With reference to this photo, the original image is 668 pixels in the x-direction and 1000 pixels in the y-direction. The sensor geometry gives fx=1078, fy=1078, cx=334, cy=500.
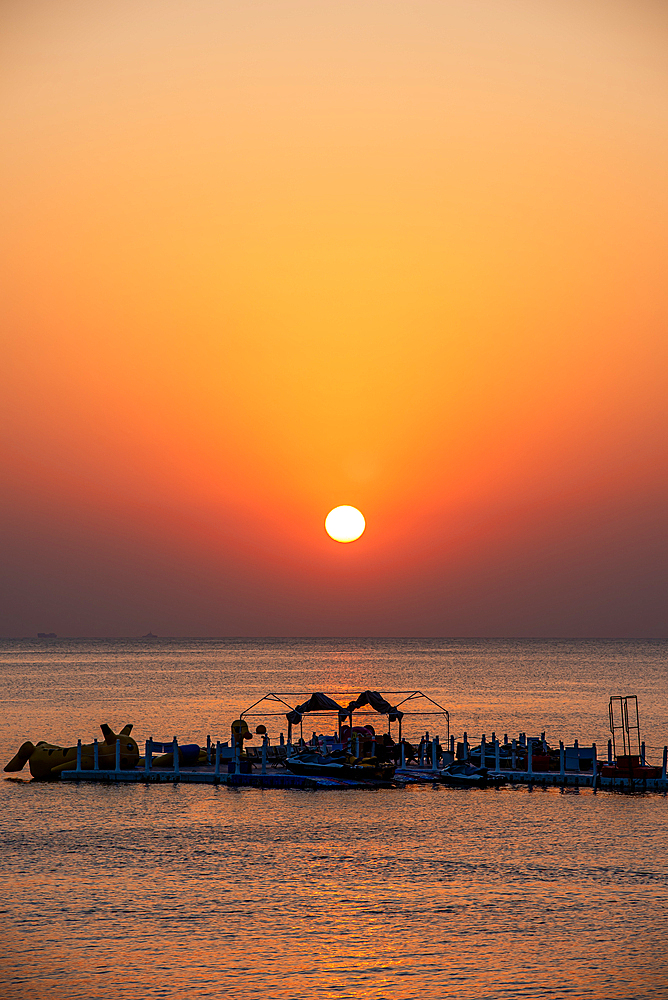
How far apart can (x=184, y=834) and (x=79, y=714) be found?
264 feet

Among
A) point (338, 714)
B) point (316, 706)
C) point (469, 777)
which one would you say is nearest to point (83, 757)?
point (316, 706)

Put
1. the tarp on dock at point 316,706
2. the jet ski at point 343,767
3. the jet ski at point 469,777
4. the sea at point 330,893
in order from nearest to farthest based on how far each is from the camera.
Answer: the sea at point 330,893 < the jet ski at point 343,767 < the jet ski at point 469,777 < the tarp on dock at point 316,706

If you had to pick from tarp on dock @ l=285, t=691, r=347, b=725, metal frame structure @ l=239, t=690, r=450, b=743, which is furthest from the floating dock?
tarp on dock @ l=285, t=691, r=347, b=725

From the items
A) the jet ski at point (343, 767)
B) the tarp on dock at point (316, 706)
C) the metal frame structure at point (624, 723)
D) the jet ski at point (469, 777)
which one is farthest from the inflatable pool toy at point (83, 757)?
the metal frame structure at point (624, 723)

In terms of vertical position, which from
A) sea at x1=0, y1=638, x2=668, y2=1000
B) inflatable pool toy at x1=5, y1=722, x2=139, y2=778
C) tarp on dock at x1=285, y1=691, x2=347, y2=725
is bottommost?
sea at x1=0, y1=638, x2=668, y2=1000

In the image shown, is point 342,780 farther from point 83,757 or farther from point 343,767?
point 83,757

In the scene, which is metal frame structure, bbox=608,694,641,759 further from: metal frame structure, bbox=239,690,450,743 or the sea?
metal frame structure, bbox=239,690,450,743

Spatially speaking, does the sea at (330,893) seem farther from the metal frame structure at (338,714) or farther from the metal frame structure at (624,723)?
the metal frame structure at (338,714)

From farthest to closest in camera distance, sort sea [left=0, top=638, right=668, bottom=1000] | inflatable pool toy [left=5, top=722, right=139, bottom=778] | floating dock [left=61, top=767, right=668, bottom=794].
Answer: inflatable pool toy [left=5, top=722, right=139, bottom=778]
floating dock [left=61, top=767, right=668, bottom=794]
sea [left=0, top=638, right=668, bottom=1000]

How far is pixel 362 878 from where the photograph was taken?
133ft

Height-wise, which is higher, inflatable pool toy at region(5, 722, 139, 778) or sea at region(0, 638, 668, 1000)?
inflatable pool toy at region(5, 722, 139, 778)

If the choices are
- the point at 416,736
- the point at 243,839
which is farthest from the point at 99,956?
the point at 416,736

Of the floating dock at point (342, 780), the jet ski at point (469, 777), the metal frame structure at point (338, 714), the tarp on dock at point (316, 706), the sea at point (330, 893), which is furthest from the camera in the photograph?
the metal frame structure at point (338, 714)

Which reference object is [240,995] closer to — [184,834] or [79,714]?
[184,834]
